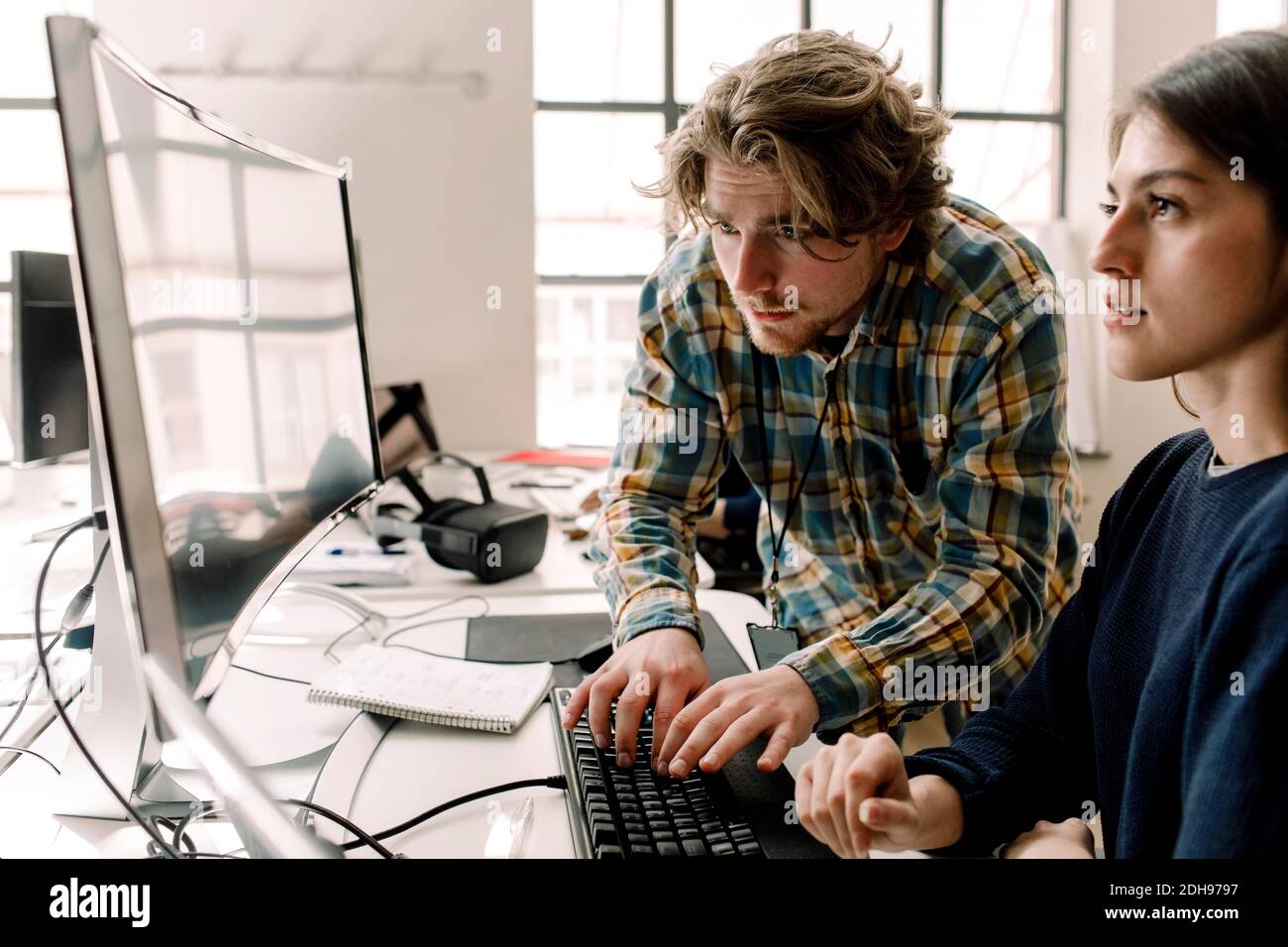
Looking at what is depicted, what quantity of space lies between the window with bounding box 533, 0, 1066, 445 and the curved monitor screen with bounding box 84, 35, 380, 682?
2.83 meters

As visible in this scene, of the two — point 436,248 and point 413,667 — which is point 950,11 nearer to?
point 436,248

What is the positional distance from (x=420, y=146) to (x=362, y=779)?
323 centimetres

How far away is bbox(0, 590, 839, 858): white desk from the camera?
0.73m

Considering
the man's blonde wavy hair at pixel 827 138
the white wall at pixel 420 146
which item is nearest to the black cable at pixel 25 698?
the man's blonde wavy hair at pixel 827 138

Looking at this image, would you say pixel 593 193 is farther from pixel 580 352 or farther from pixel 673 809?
pixel 673 809

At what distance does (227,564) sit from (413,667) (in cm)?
34

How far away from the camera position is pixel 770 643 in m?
1.18

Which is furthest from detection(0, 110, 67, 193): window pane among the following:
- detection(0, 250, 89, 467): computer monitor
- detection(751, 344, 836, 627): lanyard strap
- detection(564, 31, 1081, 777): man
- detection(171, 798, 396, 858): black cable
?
detection(171, 798, 396, 858): black cable

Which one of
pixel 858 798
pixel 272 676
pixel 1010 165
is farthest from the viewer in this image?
pixel 1010 165

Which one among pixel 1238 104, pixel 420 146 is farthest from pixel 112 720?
pixel 420 146

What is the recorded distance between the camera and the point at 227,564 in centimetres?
70

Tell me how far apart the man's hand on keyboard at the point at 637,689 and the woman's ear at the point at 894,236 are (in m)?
0.55

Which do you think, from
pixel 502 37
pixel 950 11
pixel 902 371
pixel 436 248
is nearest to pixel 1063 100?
pixel 950 11

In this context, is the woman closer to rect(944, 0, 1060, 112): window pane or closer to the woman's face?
the woman's face
